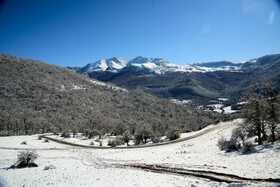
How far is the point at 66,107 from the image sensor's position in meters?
138

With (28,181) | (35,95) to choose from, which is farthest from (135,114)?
(28,181)

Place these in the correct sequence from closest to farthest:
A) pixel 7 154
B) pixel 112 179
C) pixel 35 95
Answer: pixel 112 179
pixel 7 154
pixel 35 95

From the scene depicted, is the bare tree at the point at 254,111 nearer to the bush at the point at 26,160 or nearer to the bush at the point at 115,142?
the bush at the point at 26,160

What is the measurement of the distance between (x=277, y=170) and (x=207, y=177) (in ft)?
17.6

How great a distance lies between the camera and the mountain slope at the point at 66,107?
105 metres

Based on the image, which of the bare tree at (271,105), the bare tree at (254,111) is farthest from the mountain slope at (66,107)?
the bare tree at (271,105)

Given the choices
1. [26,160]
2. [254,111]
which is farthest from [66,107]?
[254,111]

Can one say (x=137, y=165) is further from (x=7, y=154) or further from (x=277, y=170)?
(x=7, y=154)

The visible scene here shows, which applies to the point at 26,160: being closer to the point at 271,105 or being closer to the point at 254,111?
the point at 254,111

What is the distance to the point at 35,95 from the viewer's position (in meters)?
147

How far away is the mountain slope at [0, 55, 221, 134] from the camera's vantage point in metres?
105

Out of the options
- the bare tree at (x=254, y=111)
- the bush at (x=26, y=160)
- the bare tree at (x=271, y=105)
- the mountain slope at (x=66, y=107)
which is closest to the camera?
the bare tree at (x=271, y=105)

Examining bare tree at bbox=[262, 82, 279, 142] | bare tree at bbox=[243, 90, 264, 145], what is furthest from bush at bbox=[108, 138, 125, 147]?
bare tree at bbox=[262, 82, 279, 142]

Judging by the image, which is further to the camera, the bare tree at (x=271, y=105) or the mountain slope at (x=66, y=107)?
the mountain slope at (x=66, y=107)
